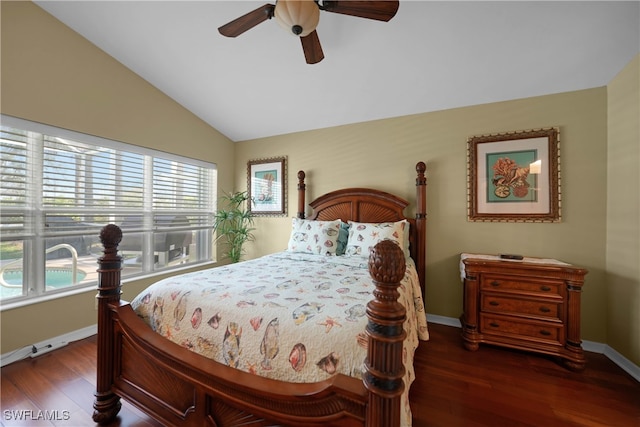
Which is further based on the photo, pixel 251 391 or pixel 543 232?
pixel 543 232

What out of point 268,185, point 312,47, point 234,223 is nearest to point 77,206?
point 234,223

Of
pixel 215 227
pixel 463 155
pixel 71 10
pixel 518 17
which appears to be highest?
pixel 71 10

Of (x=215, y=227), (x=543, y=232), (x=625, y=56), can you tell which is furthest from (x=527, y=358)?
(x=215, y=227)

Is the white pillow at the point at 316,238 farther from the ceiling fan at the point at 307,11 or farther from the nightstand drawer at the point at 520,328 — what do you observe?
the ceiling fan at the point at 307,11

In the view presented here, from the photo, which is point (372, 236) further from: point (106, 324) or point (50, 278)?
point (50, 278)

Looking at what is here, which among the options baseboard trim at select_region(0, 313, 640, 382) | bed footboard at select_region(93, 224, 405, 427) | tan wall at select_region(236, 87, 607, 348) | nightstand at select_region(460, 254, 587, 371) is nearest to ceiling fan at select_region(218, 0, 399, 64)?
bed footboard at select_region(93, 224, 405, 427)

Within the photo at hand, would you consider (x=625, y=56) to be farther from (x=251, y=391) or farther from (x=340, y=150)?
(x=251, y=391)

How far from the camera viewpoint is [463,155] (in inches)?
106

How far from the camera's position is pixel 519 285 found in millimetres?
2131

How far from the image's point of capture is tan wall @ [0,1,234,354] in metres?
2.00

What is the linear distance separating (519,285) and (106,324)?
117 inches

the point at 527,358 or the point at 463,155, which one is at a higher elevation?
the point at 463,155

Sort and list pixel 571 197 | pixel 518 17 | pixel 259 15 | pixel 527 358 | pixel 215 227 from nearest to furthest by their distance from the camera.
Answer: pixel 259 15 < pixel 518 17 < pixel 527 358 < pixel 571 197 < pixel 215 227

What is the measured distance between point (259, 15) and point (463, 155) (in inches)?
89.6
